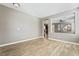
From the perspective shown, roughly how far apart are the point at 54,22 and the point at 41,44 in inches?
53.3

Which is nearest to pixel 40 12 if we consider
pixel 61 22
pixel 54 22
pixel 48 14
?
pixel 48 14

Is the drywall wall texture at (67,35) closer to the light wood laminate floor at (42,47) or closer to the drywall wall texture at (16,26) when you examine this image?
the light wood laminate floor at (42,47)

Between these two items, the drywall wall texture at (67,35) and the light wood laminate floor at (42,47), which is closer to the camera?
the light wood laminate floor at (42,47)

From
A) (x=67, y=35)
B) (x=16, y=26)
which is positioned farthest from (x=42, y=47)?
(x=16, y=26)

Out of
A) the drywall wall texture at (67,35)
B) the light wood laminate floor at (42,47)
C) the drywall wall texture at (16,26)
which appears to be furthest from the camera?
the drywall wall texture at (67,35)

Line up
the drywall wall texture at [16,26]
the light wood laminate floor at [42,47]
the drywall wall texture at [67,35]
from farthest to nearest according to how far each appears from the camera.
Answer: the drywall wall texture at [67,35]
the drywall wall texture at [16,26]
the light wood laminate floor at [42,47]

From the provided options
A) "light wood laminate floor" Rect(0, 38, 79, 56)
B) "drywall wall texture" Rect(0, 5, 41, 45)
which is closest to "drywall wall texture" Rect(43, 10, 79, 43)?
"light wood laminate floor" Rect(0, 38, 79, 56)

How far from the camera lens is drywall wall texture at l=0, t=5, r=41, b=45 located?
10.9 feet

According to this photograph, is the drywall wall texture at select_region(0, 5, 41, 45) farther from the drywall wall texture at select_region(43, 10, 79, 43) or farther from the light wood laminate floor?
the drywall wall texture at select_region(43, 10, 79, 43)

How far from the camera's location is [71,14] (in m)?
3.71

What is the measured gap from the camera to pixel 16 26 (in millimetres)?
3426

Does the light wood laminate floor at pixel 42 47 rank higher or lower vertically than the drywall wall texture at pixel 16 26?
lower

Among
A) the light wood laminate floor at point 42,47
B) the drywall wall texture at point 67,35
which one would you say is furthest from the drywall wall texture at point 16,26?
the drywall wall texture at point 67,35

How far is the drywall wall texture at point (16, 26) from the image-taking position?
3.31 meters
